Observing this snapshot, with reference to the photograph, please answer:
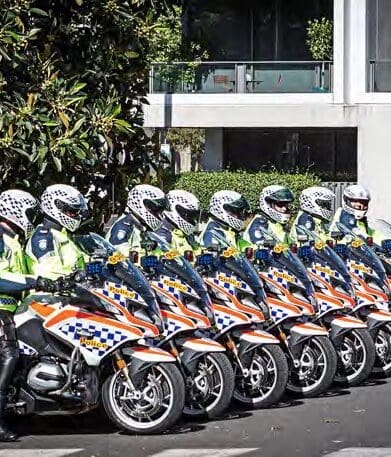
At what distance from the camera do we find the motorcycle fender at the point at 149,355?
29.3 feet

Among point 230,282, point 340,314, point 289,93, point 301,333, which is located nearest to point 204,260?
point 230,282

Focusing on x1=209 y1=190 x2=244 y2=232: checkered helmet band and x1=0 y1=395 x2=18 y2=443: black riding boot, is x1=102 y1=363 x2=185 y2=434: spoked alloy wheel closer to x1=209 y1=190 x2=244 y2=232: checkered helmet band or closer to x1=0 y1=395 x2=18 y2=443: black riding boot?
x1=0 y1=395 x2=18 y2=443: black riding boot

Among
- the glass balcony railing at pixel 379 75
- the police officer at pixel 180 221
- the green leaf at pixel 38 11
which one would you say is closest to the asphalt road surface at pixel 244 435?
the police officer at pixel 180 221

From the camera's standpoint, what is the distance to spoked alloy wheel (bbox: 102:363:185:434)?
29.5 feet

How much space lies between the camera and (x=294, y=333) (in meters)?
10.6

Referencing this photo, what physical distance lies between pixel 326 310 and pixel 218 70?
2077 cm

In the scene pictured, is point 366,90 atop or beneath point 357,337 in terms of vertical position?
atop

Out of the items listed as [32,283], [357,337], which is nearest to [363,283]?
[357,337]

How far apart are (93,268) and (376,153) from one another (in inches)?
846

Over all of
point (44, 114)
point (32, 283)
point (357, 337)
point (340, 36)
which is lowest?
point (357, 337)

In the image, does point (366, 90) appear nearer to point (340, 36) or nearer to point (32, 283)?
point (340, 36)

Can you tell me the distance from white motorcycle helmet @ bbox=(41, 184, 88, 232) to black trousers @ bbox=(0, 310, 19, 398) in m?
0.90

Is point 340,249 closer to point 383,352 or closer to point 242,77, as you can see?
point 383,352

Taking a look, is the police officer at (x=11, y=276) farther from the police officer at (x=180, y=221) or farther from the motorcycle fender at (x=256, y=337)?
the motorcycle fender at (x=256, y=337)
